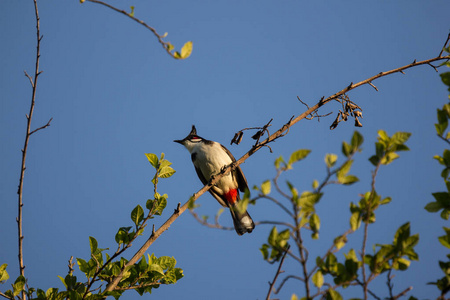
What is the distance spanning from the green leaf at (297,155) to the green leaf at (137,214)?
5.95 ft

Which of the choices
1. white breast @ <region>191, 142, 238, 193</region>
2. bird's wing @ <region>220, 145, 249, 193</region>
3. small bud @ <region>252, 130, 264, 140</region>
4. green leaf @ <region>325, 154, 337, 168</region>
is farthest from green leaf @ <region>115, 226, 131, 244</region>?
white breast @ <region>191, 142, 238, 193</region>

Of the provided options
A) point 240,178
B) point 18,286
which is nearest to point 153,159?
point 18,286

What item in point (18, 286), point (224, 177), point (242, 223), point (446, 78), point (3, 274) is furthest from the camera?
point (224, 177)

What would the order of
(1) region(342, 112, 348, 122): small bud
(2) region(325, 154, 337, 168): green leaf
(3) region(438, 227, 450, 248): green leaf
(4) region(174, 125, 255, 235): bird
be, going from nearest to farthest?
(2) region(325, 154, 337, 168): green leaf < (3) region(438, 227, 450, 248): green leaf < (1) region(342, 112, 348, 122): small bud < (4) region(174, 125, 255, 235): bird

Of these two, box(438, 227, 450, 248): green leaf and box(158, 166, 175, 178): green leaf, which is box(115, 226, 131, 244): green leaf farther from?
box(438, 227, 450, 248): green leaf

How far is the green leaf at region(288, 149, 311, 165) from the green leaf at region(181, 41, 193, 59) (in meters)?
0.77

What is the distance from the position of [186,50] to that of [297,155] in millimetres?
830

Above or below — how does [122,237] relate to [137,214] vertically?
below

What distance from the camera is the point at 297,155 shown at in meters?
2.04

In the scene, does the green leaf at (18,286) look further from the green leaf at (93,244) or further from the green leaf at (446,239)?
the green leaf at (446,239)

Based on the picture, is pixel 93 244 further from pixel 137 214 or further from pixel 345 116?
pixel 345 116

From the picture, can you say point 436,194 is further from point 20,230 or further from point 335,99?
point 20,230

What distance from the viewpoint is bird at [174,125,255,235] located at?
258 inches

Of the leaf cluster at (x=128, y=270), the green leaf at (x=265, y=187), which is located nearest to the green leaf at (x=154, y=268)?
the leaf cluster at (x=128, y=270)
